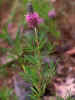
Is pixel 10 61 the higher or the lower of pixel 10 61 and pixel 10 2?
the lower

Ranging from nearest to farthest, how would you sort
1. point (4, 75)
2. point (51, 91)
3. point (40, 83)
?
point (40, 83)
point (51, 91)
point (4, 75)

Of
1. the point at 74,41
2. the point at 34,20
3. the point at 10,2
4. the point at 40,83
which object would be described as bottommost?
the point at 40,83

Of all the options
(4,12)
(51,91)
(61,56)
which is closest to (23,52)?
(61,56)

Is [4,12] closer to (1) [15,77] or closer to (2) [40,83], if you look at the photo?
(1) [15,77]

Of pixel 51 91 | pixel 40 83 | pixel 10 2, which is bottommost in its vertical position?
pixel 51 91

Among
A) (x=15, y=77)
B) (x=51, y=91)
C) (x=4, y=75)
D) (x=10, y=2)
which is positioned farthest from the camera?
(x=10, y=2)

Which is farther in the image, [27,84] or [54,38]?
[54,38]

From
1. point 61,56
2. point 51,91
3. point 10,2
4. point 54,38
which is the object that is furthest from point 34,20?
point 10,2

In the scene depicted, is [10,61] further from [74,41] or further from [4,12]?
[4,12]

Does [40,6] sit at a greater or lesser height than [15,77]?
greater
